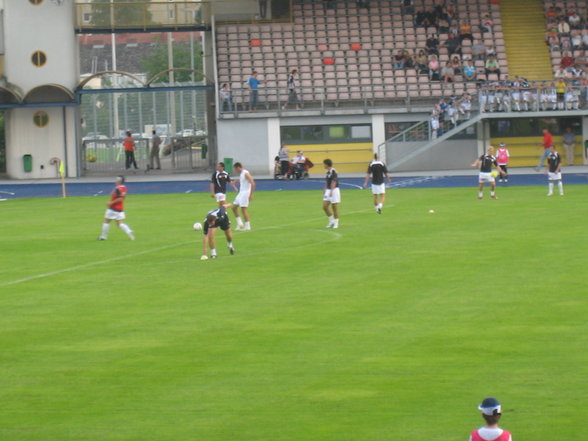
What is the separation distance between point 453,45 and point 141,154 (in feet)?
62.1

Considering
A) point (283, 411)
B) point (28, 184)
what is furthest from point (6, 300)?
point (28, 184)

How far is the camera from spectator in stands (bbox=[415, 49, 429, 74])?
64.2m

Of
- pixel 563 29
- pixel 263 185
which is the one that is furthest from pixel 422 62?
pixel 263 185

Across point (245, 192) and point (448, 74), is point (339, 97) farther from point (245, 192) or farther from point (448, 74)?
point (245, 192)

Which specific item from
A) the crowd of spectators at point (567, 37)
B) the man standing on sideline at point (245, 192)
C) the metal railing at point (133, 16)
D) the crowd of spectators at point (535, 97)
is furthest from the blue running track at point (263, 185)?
the man standing on sideline at point (245, 192)

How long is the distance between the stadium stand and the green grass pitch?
1204 inches

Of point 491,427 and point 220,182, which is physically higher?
point 220,182

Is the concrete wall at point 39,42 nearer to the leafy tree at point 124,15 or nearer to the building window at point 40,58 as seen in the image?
the building window at point 40,58

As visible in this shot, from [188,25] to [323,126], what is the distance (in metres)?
9.52

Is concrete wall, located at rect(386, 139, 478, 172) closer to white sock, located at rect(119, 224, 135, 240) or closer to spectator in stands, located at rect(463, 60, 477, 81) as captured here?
spectator in stands, located at rect(463, 60, 477, 81)

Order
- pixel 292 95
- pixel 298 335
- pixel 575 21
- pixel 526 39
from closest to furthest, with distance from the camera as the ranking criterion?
pixel 298 335 → pixel 292 95 → pixel 575 21 → pixel 526 39

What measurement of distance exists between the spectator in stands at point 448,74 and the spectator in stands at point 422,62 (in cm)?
105

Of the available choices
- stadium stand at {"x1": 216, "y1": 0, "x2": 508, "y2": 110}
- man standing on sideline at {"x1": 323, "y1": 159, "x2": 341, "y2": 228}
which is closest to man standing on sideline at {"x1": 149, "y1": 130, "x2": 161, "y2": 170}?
stadium stand at {"x1": 216, "y1": 0, "x2": 508, "y2": 110}

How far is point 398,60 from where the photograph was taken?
212 feet
